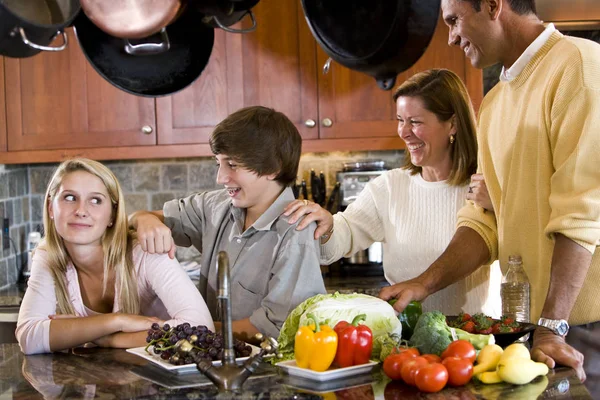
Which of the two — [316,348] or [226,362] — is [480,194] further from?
[226,362]

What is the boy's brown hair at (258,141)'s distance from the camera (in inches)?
98.5

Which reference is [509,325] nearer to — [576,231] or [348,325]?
→ [576,231]

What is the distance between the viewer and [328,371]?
1.74 metres

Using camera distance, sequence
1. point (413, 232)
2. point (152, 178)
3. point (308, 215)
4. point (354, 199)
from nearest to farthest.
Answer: point (308, 215) < point (413, 232) < point (354, 199) < point (152, 178)

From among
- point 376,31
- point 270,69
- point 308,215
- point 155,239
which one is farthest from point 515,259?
point 270,69

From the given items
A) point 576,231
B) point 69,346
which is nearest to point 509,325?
point 576,231

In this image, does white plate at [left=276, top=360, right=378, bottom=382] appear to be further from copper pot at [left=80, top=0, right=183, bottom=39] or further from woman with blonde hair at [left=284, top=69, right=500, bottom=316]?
woman with blonde hair at [left=284, top=69, right=500, bottom=316]

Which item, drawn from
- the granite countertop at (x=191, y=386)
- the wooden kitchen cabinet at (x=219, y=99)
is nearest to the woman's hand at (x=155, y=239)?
the granite countertop at (x=191, y=386)

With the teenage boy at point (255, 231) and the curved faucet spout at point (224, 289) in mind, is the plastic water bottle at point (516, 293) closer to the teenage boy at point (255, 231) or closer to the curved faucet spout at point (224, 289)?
the teenage boy at point (255, 231)

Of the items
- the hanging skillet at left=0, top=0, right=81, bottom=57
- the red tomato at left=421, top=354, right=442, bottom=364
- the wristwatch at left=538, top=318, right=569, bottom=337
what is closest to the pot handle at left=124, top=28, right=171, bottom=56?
the hanging skillet at left=0, top=0, right=81, bottom=57

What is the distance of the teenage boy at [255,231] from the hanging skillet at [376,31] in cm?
83

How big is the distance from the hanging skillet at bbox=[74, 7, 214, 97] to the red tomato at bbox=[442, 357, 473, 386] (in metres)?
0.86

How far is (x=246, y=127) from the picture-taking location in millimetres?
2518

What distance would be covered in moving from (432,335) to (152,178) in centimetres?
309
